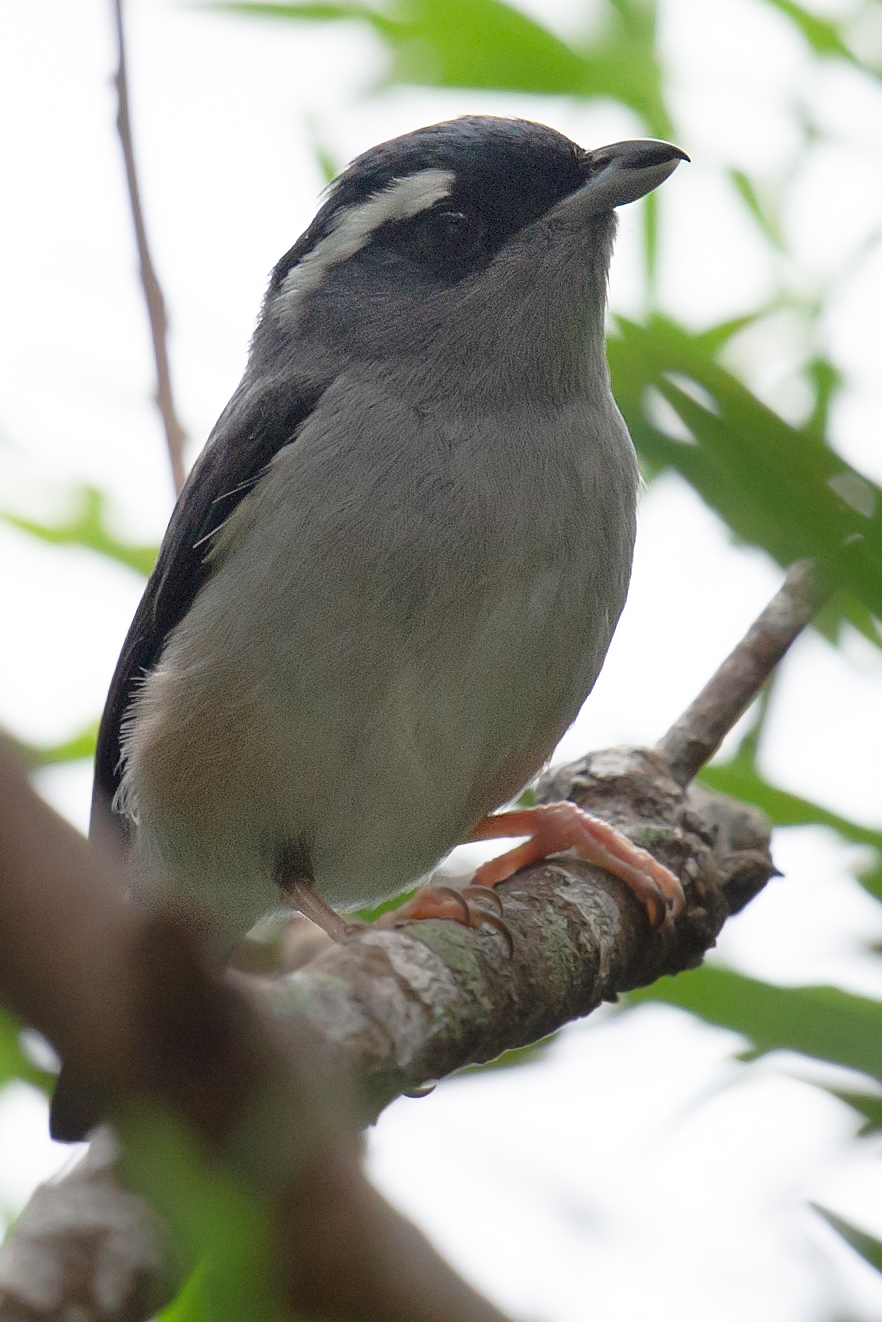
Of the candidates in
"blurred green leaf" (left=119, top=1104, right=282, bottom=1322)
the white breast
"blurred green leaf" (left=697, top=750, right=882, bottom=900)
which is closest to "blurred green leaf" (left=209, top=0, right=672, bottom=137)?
the white breast

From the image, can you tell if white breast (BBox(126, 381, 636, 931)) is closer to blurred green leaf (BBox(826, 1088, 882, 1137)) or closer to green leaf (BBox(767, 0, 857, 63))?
blurred green leaf (BBox(826, 1088, 882, 1137))

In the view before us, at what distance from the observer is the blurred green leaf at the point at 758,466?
159 centimetres

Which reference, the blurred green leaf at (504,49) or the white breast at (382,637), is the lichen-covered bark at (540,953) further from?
the blurred green leaf at (504,49)

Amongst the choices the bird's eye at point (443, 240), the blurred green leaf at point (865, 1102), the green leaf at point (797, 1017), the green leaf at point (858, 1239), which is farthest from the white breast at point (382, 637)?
the green leaf at point (858, 1239)

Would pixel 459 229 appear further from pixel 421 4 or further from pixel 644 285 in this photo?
pixel 421 4

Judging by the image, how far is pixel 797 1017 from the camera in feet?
8.86

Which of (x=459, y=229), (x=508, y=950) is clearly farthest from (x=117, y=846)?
(x=459, y=229)

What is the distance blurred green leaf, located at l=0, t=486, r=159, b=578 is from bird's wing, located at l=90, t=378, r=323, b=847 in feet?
2.44

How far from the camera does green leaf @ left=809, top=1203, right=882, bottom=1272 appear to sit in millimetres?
2127

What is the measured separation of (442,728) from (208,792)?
2.11ft

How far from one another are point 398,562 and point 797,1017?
1325 mm

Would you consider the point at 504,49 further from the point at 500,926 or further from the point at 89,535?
the point at 500,926

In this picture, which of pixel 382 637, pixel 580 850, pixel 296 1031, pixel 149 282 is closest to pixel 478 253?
pixel 149 282

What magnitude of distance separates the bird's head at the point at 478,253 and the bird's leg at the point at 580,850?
45.6 inches
